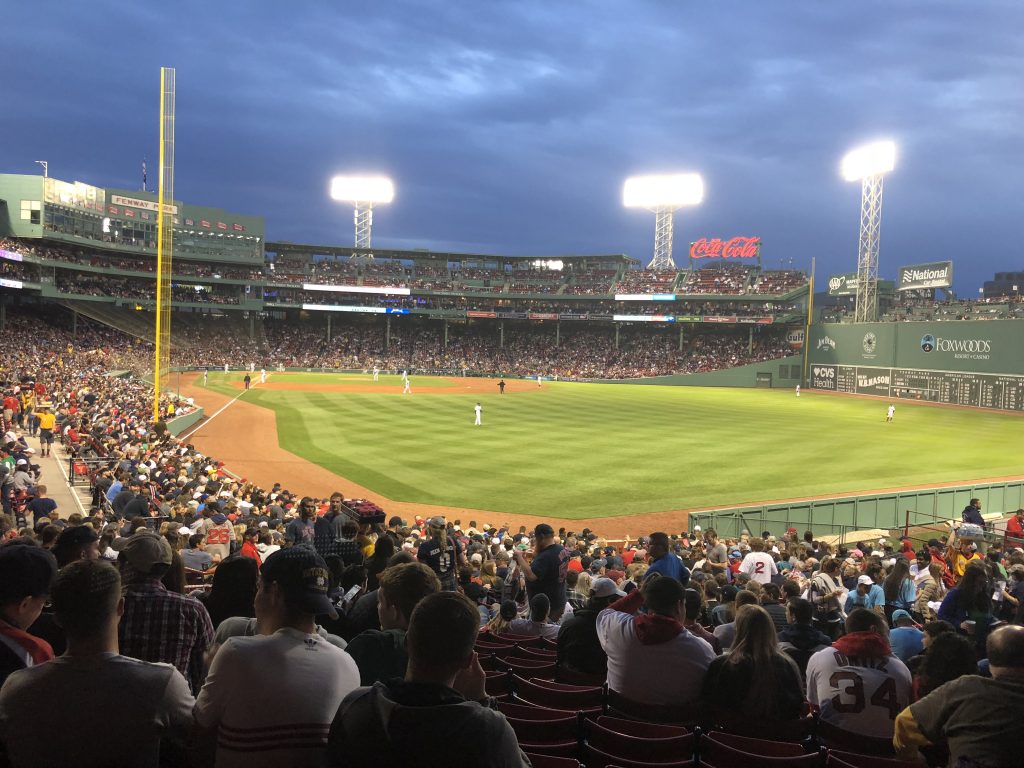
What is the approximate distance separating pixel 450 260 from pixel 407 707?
9650cm

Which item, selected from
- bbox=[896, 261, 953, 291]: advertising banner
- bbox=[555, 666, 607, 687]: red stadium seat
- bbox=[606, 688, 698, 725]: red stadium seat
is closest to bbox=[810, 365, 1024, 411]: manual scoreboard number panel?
bbox=[896, 261, 953, 291]: advertising banner

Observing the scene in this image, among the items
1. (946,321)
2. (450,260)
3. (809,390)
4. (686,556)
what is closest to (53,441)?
(686,556)

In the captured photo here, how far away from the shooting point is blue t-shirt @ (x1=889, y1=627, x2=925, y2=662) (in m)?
6.13

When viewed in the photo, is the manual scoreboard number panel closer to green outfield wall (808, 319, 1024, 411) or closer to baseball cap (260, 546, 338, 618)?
green outfield wall (808, 319, 1024, 411)

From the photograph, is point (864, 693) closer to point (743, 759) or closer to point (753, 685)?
point (753, 685)

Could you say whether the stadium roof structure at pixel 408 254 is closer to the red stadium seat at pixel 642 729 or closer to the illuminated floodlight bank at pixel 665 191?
the illuminated floodlight bank at pixel 665 191

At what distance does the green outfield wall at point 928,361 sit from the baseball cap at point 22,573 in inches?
2423

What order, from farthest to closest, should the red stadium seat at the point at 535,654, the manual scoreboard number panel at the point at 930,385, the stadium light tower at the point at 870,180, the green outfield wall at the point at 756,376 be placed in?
1. the green outfield wall at the point at 756,376
2. the stadium light tower at the point at 870,180
3. the manual scoreboard number panel at the point at 930,385
4. the red stadium seat at the point at 535,654

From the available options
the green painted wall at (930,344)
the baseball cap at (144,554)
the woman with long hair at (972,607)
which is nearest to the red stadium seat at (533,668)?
the baseball cap at (144,554)

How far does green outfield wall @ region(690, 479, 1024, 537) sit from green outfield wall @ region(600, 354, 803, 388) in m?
54.4

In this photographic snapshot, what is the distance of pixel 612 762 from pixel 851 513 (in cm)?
1798

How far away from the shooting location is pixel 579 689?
4.88 metres

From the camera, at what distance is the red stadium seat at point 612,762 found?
3812 millimetres

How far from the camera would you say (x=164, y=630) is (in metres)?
3.89
